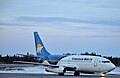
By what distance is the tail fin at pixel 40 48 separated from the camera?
7244 centimetres

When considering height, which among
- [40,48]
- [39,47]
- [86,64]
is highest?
[39,47]

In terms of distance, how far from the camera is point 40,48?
73250 millimetres

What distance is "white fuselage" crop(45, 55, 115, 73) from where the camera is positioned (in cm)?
6084

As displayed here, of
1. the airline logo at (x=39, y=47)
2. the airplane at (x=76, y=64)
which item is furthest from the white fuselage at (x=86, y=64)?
the airline logo at (x=39, y=47)

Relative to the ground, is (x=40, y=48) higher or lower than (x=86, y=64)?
higher

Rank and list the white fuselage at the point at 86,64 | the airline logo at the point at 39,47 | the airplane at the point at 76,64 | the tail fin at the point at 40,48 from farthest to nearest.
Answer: the airline logo at the point at 39,47, the tail fin at the point at 40,48, the airplane at the point at 76,64, the white fuselage at the point at 86,64

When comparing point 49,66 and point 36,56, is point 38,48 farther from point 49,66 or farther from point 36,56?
point 49,66

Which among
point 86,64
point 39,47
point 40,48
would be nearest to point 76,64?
point 86,64

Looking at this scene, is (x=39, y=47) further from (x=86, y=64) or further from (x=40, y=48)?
(x=86, y=64)

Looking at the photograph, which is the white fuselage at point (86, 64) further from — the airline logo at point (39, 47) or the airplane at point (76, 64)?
the airline logo at point (39, 47)

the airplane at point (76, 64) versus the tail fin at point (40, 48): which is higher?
the tail fin at point (40, 48)

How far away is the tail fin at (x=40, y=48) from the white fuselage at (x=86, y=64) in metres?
7.04

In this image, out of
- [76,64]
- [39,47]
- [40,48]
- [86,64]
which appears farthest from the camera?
[39,47]

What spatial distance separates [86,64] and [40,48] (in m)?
13.3
